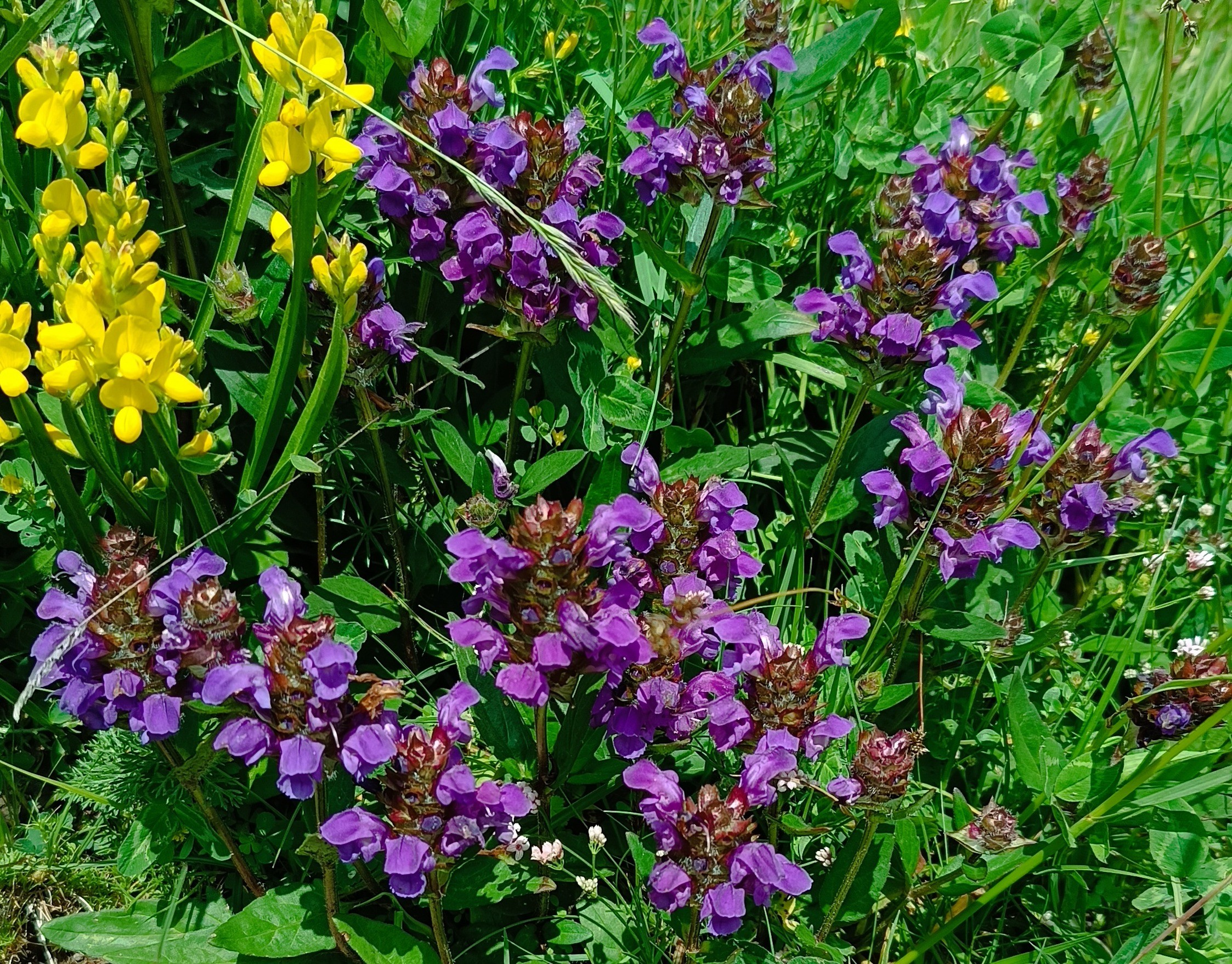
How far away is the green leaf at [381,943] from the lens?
6.57ft

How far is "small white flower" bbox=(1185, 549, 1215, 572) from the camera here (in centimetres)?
Answer: 271

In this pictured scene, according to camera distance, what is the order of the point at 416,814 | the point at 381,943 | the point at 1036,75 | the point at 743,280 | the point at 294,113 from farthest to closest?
the point at 1036,75 → the point at 743,280 → the point at 381,943 → the point at 294,113 → the point at 416,814

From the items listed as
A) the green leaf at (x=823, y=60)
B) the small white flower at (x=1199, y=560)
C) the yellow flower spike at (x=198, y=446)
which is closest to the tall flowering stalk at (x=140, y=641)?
the yellow flower spike at (x=198, y=446)

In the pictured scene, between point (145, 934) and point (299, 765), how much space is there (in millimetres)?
943

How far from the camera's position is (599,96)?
2.97 m

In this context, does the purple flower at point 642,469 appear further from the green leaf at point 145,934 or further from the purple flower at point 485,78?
the green leaf at point 145,934

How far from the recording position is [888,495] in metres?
2.33

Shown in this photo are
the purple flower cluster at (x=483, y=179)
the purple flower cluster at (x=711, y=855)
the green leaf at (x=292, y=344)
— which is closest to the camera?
the purple flower cluster at (x=711, y=855)

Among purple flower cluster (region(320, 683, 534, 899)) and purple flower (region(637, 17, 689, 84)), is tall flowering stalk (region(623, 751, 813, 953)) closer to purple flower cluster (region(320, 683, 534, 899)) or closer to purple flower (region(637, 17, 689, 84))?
purple flower cluster (region(320, 683, 534, 899))

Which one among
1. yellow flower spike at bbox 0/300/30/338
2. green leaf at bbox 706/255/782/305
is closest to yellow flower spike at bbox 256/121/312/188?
yellow flower spike at bbox 0/300/30/338

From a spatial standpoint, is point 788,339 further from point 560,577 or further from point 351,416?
point 560,577

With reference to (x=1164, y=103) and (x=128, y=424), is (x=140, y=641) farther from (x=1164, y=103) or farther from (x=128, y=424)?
(x=1164, y=103)

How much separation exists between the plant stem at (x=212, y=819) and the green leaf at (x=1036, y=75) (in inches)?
106

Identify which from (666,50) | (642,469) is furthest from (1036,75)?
(642,469)
